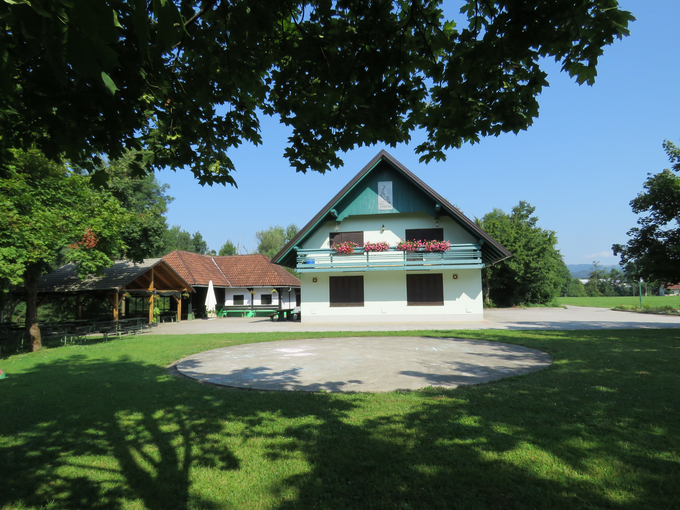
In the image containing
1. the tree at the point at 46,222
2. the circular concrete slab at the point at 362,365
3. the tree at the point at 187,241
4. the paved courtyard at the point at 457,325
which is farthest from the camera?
the tree at the point at 187,241

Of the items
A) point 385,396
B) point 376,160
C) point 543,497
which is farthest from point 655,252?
point 543,497

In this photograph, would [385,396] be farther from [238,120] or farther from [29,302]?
[29,302]

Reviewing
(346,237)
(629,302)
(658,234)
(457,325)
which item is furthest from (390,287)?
(629,302)

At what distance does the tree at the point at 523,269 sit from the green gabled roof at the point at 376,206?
20.3 metres

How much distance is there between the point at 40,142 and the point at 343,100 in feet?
10.4

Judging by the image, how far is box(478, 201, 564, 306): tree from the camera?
39.8m

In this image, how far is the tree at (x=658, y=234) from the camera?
14.7 metres

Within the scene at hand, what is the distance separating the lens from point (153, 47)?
3695 mm

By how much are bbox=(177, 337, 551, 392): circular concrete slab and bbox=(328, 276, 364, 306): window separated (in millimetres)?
9622

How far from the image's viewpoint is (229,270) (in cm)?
3528

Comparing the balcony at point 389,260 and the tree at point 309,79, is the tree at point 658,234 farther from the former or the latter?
the tree at point 309,79

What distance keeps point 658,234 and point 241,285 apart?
27.7m

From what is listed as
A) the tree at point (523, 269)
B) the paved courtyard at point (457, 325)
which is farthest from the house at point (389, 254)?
the tree at point (523, 269)

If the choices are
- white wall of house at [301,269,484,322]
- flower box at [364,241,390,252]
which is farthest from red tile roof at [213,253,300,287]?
flower box at [364,241,390,252]
